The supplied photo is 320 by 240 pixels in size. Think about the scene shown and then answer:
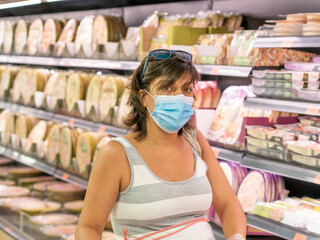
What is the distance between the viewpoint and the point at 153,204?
1.52 m

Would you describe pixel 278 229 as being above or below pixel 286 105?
below

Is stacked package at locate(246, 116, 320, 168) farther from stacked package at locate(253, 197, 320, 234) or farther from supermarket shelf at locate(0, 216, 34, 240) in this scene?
supermarket shelf at locate(0, 216, 34, 240)

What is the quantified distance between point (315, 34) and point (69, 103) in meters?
2.60

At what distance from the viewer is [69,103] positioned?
425cm

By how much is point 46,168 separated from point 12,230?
2.85ft

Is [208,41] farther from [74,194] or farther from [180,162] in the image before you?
[74,194]

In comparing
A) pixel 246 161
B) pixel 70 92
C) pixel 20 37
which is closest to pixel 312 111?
pixel 246 161

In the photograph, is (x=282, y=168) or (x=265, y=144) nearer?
(x=282, y=168)

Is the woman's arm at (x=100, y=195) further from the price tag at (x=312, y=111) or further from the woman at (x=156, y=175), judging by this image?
the price tag at (x=312, y=111)

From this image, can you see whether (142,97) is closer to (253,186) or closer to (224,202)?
(224,202)

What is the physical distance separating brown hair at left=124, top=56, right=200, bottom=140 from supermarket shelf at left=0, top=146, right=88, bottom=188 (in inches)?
88.5

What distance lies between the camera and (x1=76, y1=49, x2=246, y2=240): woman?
4.98ft

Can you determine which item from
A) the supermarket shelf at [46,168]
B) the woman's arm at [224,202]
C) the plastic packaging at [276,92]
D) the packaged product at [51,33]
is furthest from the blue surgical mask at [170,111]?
the packaged product at [51,33]

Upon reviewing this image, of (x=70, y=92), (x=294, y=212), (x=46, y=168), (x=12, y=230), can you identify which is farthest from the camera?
(x=46, y=168)
